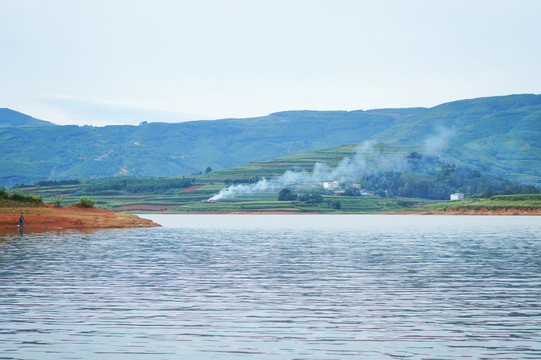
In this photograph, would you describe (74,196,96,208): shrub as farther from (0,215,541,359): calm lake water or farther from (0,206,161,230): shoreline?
(0,215,541,359): calm lake water

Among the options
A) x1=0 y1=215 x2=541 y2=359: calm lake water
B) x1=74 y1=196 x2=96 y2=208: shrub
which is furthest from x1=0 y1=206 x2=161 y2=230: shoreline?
x1=0 y1=215 x2=541 y2=359: calm lake water

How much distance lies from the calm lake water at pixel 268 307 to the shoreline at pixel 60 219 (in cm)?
4551

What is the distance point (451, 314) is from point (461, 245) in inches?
1793

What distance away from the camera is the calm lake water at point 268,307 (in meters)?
21.1

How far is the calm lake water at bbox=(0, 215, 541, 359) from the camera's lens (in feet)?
69.3

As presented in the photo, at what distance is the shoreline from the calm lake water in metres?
45.5

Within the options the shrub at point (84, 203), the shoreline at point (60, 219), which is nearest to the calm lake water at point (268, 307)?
the shoreline at point (60, 219)

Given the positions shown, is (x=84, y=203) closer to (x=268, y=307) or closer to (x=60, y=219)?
(x=60, y=219)

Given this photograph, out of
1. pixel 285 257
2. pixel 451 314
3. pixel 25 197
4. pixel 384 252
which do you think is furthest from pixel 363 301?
pixel 25 197

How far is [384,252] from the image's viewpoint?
6009 cm

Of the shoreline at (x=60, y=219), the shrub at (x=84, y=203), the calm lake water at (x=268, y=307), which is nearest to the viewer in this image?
the calm lake water at (x=268, y=307)

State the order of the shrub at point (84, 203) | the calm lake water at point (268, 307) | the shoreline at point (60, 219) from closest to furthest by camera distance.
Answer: the calm lake water at point (268, 307) → the shoreline at point (60, 219) → the shrub at point (84, 203)

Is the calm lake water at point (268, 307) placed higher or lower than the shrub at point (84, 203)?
lower

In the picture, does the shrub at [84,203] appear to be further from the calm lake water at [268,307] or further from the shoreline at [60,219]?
the calm lake water at [268,307]
